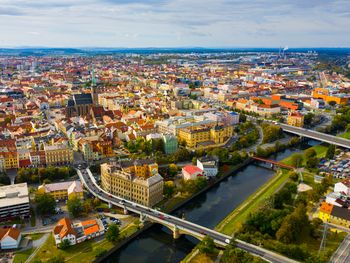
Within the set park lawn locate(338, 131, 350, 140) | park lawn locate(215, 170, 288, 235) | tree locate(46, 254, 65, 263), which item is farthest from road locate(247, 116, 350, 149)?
tree locate(46, 254, 65, 263)

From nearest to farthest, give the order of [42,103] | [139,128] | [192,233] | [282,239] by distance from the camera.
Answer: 1. [282,239]
2. [192,233]
3. [139,128]
4. [42,103]

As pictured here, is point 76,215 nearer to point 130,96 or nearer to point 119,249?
point 119,249

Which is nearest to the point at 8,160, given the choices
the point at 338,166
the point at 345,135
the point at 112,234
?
the point at 112,234

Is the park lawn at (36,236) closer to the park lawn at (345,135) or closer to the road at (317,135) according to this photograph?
the road at (317,135)

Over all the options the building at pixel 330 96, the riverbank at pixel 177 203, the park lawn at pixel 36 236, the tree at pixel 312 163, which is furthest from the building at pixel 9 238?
the building at pixel 330 96

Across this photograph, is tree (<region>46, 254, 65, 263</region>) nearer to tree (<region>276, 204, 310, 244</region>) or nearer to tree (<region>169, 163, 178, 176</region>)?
tree (<region>276, 204, 310, 244</region>)

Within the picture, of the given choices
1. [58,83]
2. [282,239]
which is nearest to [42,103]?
[58,83]
